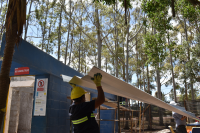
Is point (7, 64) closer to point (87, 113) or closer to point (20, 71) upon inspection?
point (20, 71)

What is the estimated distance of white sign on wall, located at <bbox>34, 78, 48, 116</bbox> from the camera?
4844 millimetres

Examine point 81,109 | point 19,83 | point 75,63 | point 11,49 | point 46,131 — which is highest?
point 75,63

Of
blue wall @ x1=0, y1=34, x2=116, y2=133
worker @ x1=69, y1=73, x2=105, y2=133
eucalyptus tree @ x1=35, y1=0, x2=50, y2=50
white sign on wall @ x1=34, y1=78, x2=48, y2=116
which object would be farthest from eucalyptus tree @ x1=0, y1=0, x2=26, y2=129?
eucalyptus tree @ x1=35, y1=0, x2=50, y2=50

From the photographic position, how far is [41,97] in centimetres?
495

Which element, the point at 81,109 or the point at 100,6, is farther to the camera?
the point at 100,6

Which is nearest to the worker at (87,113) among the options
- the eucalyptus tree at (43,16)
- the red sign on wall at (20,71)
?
the red sign on wall at (20,71)

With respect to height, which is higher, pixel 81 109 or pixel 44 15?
pixel 44 15

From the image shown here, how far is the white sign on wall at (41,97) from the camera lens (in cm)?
484

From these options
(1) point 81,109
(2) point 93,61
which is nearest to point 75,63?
(2) point 93,61

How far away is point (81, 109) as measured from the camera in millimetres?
2258

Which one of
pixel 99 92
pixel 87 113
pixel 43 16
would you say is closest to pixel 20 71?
pixel 87 113

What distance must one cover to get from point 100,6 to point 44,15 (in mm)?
6046

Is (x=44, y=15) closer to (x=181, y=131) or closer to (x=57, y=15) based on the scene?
(x=57, y=15)

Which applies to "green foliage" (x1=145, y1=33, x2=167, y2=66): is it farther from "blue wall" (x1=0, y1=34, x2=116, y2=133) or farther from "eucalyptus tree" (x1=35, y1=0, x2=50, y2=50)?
"eucalyptus tree" (x1=35, y1=0, x2=50, y2=50)
